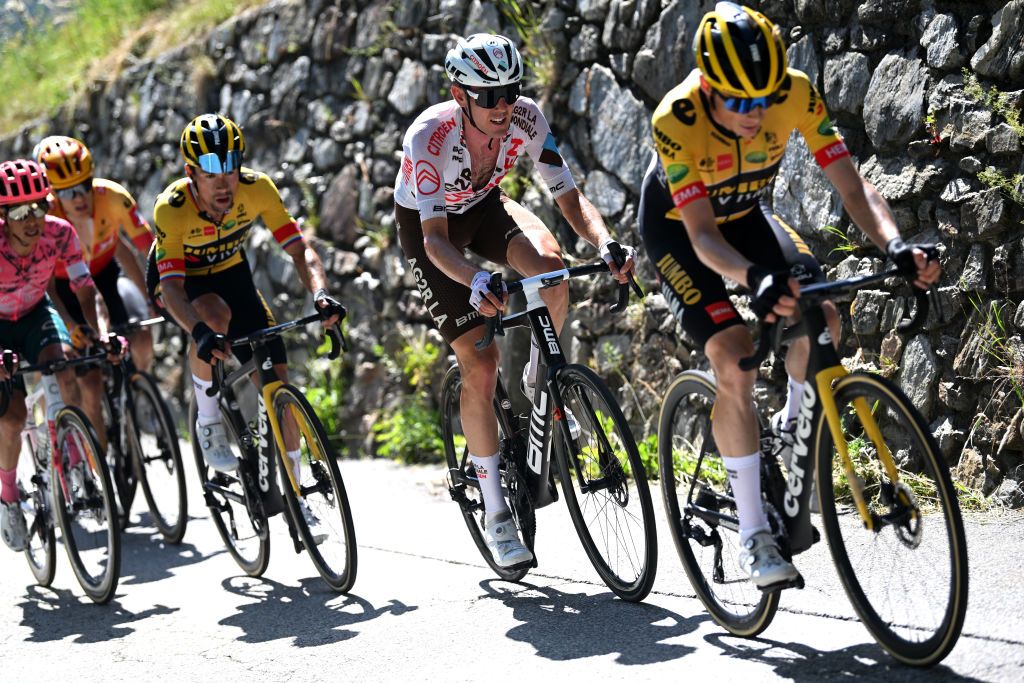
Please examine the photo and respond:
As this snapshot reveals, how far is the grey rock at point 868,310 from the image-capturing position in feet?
19.3

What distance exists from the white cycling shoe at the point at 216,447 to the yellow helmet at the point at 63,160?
2.31m

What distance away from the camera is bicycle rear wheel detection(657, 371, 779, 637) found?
4.25 m

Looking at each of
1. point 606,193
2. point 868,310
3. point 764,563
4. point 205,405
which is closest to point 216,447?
point 205,405

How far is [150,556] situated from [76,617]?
3.78 ft

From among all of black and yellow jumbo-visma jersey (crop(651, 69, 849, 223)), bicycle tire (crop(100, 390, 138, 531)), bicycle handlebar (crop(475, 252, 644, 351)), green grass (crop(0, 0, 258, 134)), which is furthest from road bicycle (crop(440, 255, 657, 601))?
green grass (crop(0, 0, 258, 134))

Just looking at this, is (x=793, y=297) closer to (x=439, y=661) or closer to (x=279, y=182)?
(x=439, y=661)

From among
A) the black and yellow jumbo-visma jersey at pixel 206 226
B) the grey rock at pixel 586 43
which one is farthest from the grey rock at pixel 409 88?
the black and yellow jumbo-visma jersey at pixel 206 226

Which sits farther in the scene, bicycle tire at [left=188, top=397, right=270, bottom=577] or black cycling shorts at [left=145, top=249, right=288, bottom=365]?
black cycling shorts at [left=145, top=249, right=288, bottom=365]

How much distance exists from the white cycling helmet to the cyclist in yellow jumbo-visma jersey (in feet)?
3.20

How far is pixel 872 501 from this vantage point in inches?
147

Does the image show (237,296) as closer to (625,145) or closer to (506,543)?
(506,543)

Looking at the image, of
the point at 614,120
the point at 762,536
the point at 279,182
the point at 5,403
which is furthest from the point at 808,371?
the point at 279,182

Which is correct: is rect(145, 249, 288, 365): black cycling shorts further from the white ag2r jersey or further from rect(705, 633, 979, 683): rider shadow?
rect(705, 633, 979, 683): rider shadow

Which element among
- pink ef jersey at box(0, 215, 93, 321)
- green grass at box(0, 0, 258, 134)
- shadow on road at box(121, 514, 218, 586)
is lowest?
shadow on road at box(121, 514, 218, 586)
